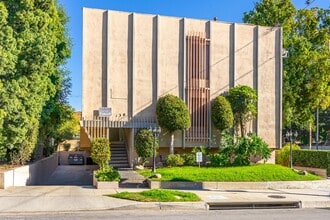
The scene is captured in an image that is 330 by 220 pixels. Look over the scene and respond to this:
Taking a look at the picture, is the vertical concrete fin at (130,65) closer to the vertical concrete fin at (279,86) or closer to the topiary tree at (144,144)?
the topiary tree at (144,144)

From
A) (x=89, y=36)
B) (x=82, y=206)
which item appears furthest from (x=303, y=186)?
(x=89, y=36)

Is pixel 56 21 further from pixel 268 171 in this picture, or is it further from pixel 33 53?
pixel 268 171

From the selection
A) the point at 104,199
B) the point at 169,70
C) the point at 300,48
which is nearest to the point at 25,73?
the point at 104,199

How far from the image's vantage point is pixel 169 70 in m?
23.2

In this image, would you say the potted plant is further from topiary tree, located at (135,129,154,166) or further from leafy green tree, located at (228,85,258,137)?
leafy green tree, located at (228,85,258,137)

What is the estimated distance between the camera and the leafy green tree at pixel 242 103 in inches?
916

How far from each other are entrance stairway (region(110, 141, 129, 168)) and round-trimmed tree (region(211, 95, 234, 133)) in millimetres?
5749

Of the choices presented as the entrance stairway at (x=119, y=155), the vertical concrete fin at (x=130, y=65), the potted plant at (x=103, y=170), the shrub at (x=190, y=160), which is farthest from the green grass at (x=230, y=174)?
the vertical concrete fin at (x=130, y=65)

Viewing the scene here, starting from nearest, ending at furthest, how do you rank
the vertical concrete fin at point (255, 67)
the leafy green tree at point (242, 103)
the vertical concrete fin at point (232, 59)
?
the leafy green tree at point (242, 103)
the vertical concrete fin at point (232, 59)
the vertical concrete fin at point (255, 67)

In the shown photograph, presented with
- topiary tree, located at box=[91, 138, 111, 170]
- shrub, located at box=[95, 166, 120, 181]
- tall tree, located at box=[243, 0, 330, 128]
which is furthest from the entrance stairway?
tall tree, located at box=[243, 0, 330, 128]

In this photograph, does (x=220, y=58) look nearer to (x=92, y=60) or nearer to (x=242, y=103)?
(x=242, y=103)

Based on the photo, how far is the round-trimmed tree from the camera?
75.4 feet

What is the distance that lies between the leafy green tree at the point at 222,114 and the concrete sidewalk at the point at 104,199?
616 cm

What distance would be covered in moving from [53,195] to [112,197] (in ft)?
7.38
